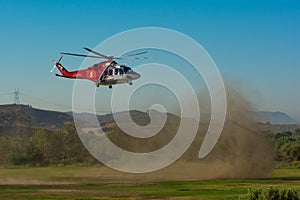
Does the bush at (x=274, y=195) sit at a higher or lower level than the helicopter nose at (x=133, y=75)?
lower

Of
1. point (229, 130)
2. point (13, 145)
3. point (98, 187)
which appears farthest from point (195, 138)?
point (13, 145)

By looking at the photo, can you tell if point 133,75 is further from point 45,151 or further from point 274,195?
point 45,151

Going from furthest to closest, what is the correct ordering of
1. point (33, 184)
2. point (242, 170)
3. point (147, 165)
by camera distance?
1. point (147, 165)
2. point (242, 170)
3. point (33, 184)

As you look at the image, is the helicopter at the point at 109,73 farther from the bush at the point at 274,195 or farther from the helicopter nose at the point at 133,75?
the bush at the point at 274,195

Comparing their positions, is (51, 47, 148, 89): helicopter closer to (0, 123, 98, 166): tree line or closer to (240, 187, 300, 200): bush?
(240, 187, 300, 200): bush

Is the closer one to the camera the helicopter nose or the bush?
the bush

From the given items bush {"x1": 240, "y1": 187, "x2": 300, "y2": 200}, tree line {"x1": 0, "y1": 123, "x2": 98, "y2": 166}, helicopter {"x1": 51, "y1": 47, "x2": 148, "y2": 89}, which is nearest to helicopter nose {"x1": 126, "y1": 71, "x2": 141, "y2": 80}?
helicopter {"x1": 51, "y1": 47, "x2": 148, "y2": 89}

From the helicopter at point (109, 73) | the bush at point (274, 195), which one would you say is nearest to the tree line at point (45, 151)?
the helicopter at point (109, 73)

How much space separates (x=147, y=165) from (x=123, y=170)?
873 cm

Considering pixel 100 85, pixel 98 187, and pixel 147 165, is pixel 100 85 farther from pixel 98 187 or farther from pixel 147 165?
pixel 147 165

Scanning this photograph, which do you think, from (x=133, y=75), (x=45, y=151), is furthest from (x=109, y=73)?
(x=45, y=151)

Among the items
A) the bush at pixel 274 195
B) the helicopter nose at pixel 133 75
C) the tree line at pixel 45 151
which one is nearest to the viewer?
the bush at pixel 274 195

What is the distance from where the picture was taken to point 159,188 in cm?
8062

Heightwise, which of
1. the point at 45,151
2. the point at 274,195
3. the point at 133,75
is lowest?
the point at 274,195
